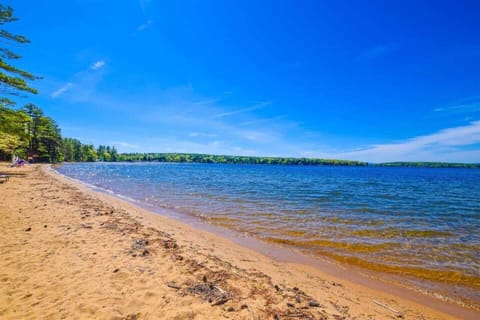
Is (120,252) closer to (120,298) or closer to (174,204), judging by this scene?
(120,298)

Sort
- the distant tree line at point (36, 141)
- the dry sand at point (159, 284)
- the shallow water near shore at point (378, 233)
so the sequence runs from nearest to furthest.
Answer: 1. the dry sand at point (159, 284)
2. the shallow water near shore at point (378, 233)
3. the distant tree line at point (36, 141)

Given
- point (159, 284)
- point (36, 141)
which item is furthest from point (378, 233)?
point (36, 141)

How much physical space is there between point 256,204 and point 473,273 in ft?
38.1

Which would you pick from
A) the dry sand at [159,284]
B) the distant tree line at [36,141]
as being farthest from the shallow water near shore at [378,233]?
the distant tree line at [36,141]

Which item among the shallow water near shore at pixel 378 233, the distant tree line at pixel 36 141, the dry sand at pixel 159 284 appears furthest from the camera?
the distant tree line at pixel 36 141

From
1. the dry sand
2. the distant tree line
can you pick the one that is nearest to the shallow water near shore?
the dry sand

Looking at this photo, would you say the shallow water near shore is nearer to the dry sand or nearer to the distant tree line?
the dry sand

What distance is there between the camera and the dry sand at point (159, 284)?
3.93 meters

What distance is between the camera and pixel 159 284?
4777 millimetres

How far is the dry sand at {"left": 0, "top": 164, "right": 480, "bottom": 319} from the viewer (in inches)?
155

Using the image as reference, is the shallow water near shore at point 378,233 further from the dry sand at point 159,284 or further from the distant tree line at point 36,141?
the distant tree line at point 36,141

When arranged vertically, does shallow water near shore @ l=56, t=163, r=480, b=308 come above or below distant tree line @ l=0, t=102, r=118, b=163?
below

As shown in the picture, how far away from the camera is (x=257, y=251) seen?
26.9 ft

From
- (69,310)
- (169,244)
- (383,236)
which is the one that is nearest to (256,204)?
(383,236)
